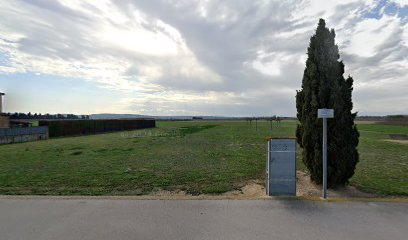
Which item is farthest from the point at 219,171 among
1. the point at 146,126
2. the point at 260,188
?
the point at 146,126

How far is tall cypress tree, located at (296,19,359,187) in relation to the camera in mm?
5867

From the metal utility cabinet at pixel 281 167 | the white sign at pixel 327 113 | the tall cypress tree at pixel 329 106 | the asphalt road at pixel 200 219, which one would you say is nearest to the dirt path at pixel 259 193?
the tall cypress tree at pixel 329 106

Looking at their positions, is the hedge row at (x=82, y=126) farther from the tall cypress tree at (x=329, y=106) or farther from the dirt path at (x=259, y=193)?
the tall cypress tree at (x=329, y=106)

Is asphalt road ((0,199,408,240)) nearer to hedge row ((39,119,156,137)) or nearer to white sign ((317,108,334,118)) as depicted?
white sign ((317,108,334,118))

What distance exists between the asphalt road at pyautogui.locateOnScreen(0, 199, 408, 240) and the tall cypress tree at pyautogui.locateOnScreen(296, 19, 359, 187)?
124 centimetres

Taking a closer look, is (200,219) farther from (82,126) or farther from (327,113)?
(82,126)

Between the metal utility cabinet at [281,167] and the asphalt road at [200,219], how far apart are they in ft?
1.41

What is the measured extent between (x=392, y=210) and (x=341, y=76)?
3080 mm

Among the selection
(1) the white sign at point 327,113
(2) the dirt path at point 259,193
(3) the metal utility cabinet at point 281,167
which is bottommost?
(2) the dirt path at point 259,193

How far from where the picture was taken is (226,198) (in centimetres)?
517

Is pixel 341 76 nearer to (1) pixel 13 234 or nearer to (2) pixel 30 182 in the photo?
(1) pixel 13 234

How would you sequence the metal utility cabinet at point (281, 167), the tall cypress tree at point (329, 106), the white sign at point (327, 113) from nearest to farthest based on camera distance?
1. the white sign at point (327, 113)
2. the metal utility cabinet at point (281, 167)
3. the tall cypress tree at point (329, 106)

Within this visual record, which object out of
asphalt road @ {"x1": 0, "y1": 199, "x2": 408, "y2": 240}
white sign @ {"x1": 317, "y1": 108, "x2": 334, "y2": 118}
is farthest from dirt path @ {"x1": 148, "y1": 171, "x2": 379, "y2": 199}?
white sign @ {"x1": 317, "y1": 108, "x2": 334, "y2": 118}

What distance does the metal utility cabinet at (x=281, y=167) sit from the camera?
5297mm
